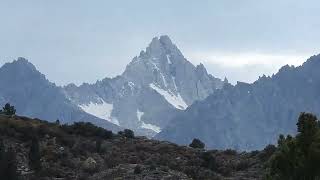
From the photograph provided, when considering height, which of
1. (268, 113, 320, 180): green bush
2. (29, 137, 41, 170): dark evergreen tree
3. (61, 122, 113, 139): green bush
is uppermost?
(61, 122, 113, 139): green bush

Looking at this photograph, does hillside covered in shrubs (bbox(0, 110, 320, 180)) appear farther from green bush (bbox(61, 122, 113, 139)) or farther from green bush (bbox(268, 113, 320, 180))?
green bush (bbox(268, 113, 320, 180))

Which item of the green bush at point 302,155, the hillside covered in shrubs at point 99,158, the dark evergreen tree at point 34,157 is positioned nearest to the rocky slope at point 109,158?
the hillside covered in shrubs at point 99,158

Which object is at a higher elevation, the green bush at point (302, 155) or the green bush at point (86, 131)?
the green bush at point (86, 131)

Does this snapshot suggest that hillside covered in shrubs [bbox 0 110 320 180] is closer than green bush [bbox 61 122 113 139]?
Yes

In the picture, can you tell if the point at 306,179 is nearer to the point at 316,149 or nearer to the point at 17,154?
the point at 316,149

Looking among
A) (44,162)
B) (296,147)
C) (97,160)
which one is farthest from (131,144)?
(296,147)

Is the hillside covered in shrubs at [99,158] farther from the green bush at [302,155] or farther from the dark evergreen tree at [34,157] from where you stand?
the green bush at [302,155]

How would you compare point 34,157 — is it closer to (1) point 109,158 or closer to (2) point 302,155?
(1) point 109,158

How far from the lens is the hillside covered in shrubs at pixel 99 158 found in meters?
45.9

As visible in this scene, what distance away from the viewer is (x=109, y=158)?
171ft

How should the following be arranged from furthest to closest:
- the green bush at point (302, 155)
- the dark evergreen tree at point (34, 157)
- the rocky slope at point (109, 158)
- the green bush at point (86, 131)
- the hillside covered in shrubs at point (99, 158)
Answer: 1. the green bush at point (86, 131)
2. the dark evergreen tree at point (34, 157)
3. the rocky slope at point (109, 158)
4. the hillside covered in shrubs at point (99, 158)
5. the green bush at point (302, 155)

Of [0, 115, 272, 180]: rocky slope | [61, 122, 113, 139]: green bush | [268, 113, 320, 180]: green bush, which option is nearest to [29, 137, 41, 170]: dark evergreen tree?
[0, 115, 272, 180]: rocky slope

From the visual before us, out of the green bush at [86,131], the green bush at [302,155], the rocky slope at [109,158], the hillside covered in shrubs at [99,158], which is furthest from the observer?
the green bush at [86,131]

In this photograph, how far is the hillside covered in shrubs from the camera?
151ft
